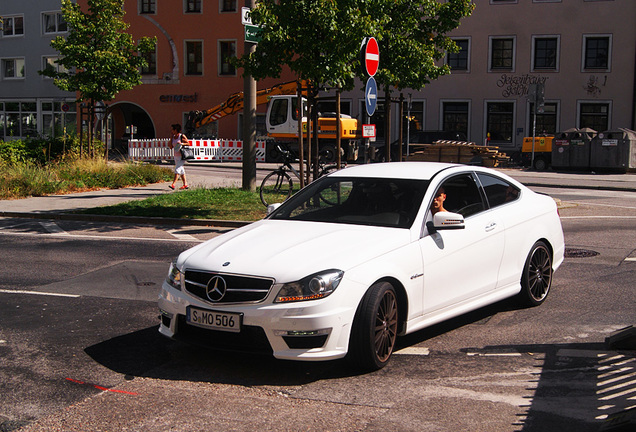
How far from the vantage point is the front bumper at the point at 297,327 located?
528 centimetres

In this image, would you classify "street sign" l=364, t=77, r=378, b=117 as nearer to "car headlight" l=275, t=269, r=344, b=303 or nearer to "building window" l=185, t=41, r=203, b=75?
"car headlight" l=275, t=269, r=344, b=303

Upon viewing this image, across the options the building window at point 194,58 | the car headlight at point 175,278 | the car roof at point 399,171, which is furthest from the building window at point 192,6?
the car headlight at point 175,278

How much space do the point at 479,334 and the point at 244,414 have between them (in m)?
2.68

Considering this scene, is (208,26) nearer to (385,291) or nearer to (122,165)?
(122,165)

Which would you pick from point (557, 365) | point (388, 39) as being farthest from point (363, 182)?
point (388, 39)

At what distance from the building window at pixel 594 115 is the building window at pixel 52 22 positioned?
35037mm

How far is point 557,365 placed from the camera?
570 cm

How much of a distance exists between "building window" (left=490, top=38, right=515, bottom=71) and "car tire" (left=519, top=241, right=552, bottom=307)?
3598 centimetres

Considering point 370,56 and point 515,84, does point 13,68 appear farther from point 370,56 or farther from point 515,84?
point 370,56

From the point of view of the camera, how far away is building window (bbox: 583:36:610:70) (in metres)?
39.9

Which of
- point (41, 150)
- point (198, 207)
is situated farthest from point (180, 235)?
point (41, 150)

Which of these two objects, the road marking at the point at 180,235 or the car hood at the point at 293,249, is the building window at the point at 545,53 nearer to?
the road marking at the point at 180,235

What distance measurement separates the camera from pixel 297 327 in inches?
208

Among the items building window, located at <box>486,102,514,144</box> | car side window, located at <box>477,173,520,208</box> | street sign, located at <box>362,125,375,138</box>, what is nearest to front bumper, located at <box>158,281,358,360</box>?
car side window, located at <box>477,173,520,208</box>
